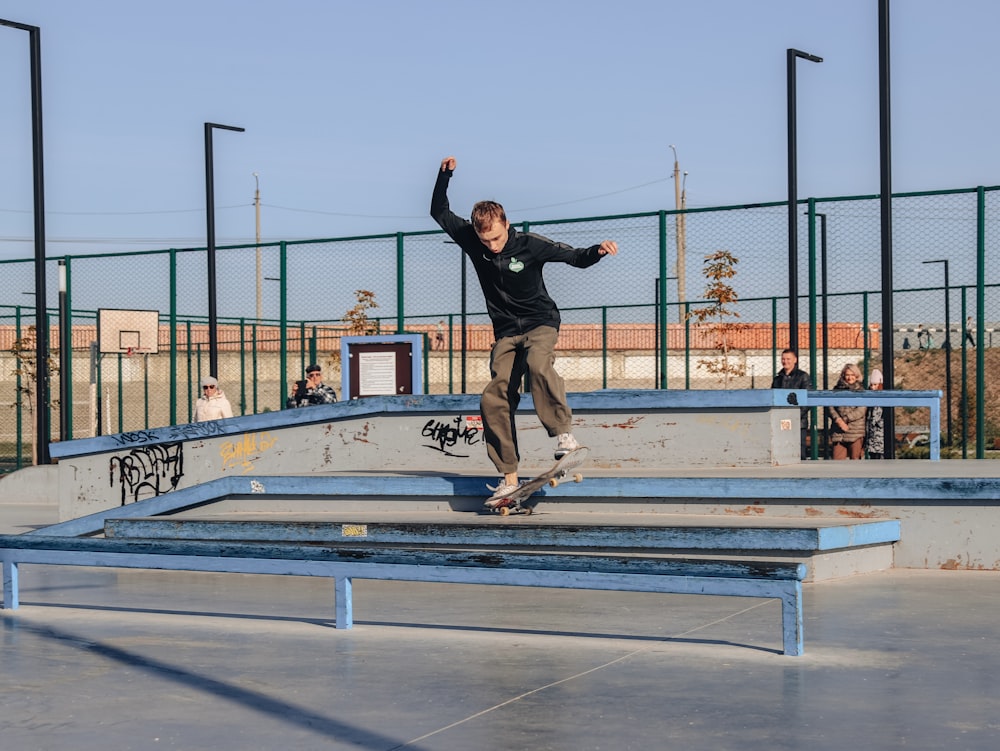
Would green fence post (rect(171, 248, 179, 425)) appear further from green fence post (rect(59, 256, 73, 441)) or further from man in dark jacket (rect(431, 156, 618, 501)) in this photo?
man in dark jacket (rect(431, 156, 618, 501))

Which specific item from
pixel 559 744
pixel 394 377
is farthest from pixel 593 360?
pixel 559 744

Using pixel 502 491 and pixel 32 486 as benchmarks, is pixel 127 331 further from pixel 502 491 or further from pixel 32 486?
pixel 502 491

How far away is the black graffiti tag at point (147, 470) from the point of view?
42.3 ft

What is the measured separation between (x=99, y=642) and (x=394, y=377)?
9200 millimetres

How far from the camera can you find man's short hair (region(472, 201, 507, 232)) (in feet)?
27.4

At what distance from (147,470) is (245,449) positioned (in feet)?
3.58

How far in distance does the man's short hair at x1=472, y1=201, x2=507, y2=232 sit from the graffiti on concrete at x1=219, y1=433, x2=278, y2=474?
15.6 feet

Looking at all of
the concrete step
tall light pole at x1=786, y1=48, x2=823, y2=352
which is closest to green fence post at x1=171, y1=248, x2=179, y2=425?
tall light pole at x1=786, y1=48, x2=823, y2=352

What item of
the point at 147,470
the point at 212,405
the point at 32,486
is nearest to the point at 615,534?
the point at 147,470

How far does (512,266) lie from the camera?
27.8 feet

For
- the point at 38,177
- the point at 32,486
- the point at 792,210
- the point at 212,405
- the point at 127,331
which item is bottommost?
the point at 32,486

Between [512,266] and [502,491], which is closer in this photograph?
[512,266]

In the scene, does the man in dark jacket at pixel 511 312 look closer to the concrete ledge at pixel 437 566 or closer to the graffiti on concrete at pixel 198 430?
the concrete ledge at pixel 437 566

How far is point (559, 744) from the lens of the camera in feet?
14.4
